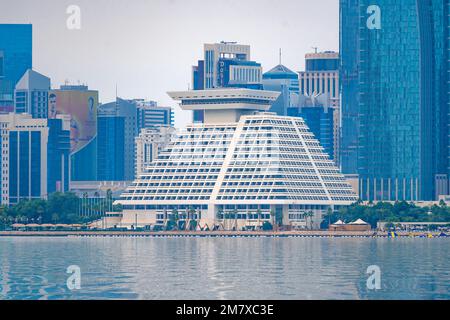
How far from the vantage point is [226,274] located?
349ft

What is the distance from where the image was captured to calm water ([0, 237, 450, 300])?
81.9m

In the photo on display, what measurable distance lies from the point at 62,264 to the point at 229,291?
45858 mm

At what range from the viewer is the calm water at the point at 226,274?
81.9 m

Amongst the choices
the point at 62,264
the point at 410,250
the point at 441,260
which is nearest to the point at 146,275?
the point at 62,264

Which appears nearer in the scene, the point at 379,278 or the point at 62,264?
the point at 379,278

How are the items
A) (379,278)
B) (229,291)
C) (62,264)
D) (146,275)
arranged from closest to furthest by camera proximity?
1. (229,291)
2. (379,278)
3. (146,275)
4. (62,264)

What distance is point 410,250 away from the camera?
539ft
